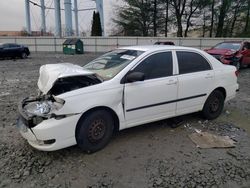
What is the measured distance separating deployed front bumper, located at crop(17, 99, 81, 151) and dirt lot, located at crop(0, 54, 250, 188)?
0.29 metres

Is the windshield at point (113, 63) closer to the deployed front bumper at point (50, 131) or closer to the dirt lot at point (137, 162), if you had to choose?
the deployed front bumper at point (50, 131)

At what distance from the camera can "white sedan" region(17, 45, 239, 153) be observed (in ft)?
11.1

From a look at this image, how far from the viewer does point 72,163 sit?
3463mm

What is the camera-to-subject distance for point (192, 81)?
15.3 feet

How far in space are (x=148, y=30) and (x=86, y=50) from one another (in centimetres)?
1120

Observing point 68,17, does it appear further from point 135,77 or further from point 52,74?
point 135,77

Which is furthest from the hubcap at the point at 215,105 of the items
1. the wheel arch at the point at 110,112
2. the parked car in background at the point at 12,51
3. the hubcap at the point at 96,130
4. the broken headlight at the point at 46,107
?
the parked car in background at the point at 12,51

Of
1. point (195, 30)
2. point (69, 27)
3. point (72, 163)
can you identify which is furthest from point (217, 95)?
point (195, 30)

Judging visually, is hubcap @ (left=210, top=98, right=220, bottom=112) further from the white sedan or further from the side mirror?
the side mirror

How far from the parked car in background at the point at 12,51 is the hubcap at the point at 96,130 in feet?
60.3

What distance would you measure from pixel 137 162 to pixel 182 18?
33.5 m

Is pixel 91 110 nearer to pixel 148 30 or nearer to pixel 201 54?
pixel 201 54

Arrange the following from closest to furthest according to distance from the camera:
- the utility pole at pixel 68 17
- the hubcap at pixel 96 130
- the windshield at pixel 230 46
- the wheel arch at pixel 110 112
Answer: the wheel arch at pixel 110 112 < the hubcap at pixel 96 130 < the windshield at pixel 230 46 < the utility pole at pixel 68 17

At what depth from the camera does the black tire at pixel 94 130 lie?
11.6 feet
